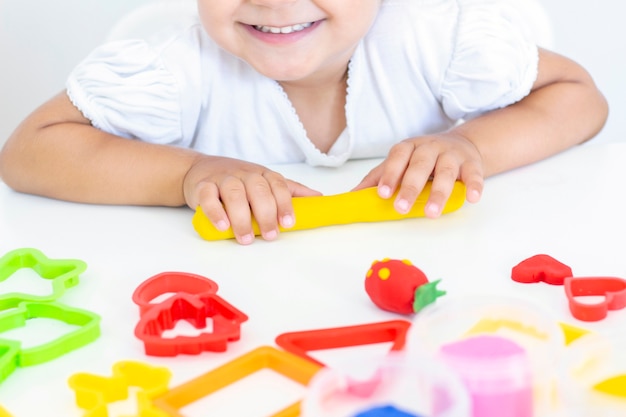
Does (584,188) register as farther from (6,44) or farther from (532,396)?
(6,44)

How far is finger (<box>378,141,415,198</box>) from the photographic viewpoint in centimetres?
73

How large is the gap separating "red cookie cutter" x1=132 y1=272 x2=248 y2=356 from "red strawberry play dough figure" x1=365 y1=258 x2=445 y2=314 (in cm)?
8

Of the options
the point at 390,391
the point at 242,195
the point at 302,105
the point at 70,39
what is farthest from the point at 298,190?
the point at 70,39

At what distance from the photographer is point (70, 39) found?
1.50 meters

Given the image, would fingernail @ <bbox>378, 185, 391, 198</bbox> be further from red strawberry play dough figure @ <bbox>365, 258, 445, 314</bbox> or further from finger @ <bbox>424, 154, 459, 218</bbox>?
red strawberry play dough figure @ <bbox>365, 258, 445, 314</bbox>

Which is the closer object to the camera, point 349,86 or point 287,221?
point 287,221

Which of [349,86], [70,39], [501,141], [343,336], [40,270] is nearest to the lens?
[343,336]

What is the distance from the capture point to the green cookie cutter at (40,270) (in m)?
0.59

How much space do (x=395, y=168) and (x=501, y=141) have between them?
0.15m

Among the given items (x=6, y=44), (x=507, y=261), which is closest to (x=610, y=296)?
(x=507, y=261)

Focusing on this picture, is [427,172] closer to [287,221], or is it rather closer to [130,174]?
[287,221]

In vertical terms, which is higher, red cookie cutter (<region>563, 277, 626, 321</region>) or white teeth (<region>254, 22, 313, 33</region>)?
white teeth (<region>254, 22, 313, 33</region>)

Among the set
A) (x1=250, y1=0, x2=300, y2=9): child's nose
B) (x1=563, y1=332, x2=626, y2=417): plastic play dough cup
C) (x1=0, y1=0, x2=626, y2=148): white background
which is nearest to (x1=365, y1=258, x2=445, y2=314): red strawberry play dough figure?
(x1=563, y1=332, x2=626, y2=417): plastic play dough cup

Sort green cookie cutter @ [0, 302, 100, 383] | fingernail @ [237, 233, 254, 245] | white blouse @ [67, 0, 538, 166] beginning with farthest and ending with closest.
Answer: white blouse @ [67, 0, 538, 166] < fingernail @ [237, 233, 254, 245] < green cookie cutter @ [0, 302, 100, 383]
